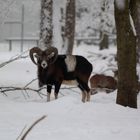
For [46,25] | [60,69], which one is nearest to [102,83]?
[60,69]

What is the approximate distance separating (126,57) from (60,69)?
11.0 ft

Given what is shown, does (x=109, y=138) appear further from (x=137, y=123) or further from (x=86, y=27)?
(x=86, y=27)

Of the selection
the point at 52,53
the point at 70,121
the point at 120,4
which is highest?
the point at 120,4

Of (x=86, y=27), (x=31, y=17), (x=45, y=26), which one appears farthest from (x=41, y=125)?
(x=31, y=17)

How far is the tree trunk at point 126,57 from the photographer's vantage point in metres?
10.7

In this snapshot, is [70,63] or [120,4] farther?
[70,63]

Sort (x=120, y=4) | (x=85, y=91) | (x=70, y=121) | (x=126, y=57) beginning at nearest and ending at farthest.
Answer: (x=70, y=121)
(x=120, y=4)
(x=126, y=57)
(x=85, y=91)

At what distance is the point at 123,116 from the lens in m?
9.73

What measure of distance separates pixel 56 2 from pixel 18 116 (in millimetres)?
11605

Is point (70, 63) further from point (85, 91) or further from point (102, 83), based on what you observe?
point (102, 83)

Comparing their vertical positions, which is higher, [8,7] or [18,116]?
[8,7]

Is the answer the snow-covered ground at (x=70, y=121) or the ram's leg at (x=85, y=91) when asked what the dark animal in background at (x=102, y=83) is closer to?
the ram's leg at (x=85, y=91)

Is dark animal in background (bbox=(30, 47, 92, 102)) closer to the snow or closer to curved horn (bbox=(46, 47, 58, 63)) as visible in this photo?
curved horn (bbox=(46, 47, 58, 63))

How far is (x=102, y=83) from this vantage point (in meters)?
15.7
